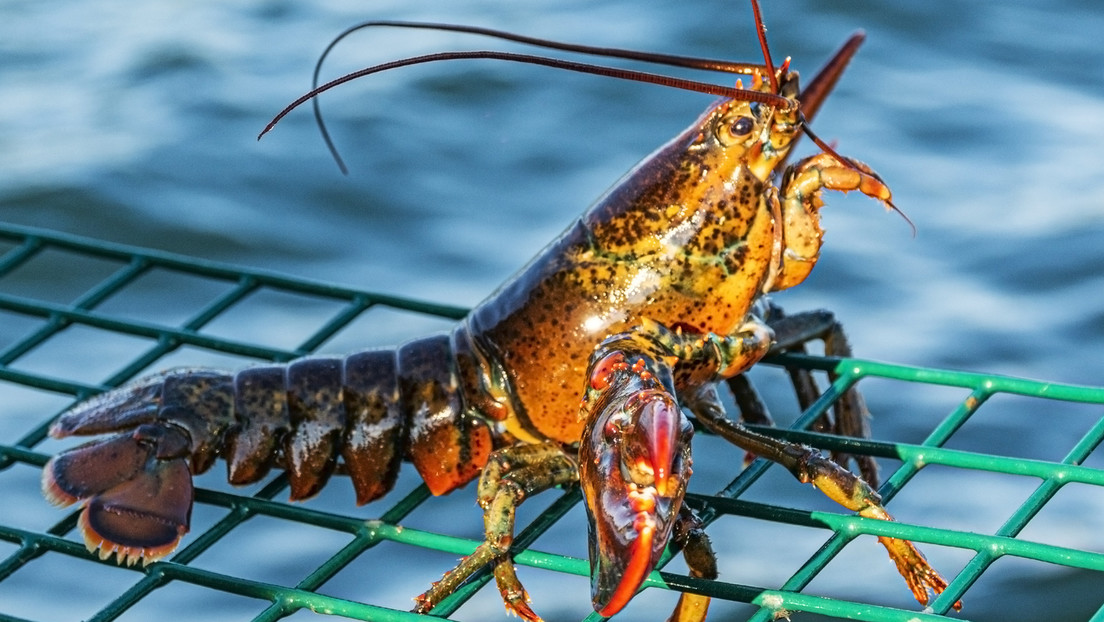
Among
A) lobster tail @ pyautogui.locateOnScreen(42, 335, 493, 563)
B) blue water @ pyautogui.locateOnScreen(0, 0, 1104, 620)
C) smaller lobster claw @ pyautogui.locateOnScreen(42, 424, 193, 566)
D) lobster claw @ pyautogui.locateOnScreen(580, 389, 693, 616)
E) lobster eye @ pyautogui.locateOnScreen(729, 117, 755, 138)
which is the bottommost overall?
lobster claw @ pyautogui.locateOnScreen(580, 389, 693, 616)

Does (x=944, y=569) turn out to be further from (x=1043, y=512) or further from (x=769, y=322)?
(x=769, y=322)

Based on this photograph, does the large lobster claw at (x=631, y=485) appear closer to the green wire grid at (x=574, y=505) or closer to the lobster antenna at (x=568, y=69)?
the green wire grid at (x=574, y=505)

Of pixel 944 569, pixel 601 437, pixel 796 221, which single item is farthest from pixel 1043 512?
pixel 601 437

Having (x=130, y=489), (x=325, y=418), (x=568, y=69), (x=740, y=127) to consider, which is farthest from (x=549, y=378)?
(x=130, y=489)

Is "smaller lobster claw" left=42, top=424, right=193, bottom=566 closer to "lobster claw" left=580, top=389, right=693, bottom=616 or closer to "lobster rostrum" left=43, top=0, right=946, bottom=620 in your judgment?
"lobster rostrum" left=43, top=0, right=946, bottom=620

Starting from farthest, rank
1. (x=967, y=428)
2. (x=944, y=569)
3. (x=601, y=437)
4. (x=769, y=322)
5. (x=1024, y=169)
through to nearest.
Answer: (x=1024, y=169), (x=967, y=428), (x=944, y=569), (x=769, y=322), (x=601, y=437)

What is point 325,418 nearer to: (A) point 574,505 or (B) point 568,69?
(A) point 574,505

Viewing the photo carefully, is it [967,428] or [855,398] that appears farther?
[967,428]

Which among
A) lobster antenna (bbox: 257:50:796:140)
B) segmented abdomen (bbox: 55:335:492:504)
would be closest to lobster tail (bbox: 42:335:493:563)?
segmented abdomen (bbox: 55:335:492:504)
